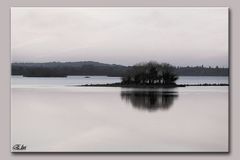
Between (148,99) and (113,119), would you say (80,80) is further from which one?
(148,99)

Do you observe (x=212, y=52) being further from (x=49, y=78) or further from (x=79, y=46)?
(x=49, y=78)

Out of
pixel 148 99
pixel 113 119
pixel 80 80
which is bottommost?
pixel 113 119

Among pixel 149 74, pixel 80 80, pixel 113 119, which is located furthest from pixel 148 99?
pixel 80 80

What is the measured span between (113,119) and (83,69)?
50 cm

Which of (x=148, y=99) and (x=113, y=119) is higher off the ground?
(x=148, y=99)

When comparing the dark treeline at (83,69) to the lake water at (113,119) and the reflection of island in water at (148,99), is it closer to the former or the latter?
the lake water at (113,119)

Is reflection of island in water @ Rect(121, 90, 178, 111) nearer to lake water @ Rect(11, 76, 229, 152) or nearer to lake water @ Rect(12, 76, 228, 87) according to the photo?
lake water @ Rect(11, 76, 229, 152)

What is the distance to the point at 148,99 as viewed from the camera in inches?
180

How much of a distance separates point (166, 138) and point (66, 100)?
912 mm

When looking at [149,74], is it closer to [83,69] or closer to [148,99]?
[148,99]

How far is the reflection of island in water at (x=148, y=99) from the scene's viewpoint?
15.0 ft

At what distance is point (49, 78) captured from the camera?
4.63 meters

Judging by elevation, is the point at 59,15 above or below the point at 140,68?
above

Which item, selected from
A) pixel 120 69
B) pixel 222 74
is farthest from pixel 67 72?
pixel 222 74
